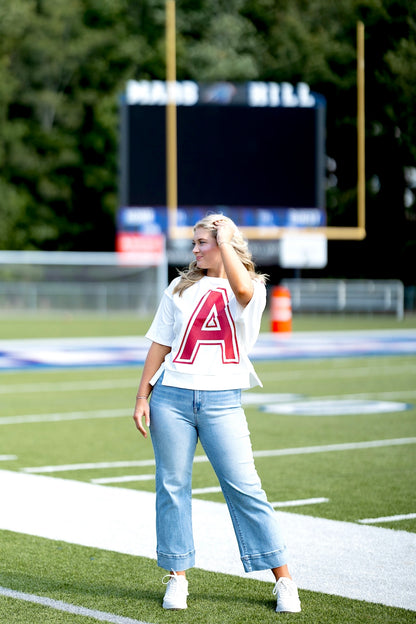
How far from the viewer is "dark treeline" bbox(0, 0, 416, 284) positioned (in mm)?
45219

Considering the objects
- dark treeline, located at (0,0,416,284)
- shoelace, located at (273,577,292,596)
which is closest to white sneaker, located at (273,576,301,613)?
A: shoelace, located at (273,577,292,596)

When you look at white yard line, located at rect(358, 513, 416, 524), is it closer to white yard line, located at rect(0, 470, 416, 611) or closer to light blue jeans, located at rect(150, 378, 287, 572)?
white yard line, located at rect(0, 470, 416, 611)

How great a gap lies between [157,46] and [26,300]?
47.7 feet

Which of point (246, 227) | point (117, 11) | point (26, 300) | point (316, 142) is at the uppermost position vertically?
point (117, 11)

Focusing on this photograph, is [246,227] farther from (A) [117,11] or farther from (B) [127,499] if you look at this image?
(A) [117,11]

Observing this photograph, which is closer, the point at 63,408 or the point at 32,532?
the point at 32,532

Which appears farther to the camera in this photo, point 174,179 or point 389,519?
point 174,179

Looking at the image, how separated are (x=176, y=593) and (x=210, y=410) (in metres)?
0.76

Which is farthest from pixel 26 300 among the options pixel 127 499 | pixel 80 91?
pixel 127 499

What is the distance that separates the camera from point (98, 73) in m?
50.3

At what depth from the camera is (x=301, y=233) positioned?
28.7 metres

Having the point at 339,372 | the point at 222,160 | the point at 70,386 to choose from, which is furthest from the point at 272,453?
the point at 222,160

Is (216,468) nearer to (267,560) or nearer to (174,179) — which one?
(267,560)

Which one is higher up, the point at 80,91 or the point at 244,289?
the point at 80,91
